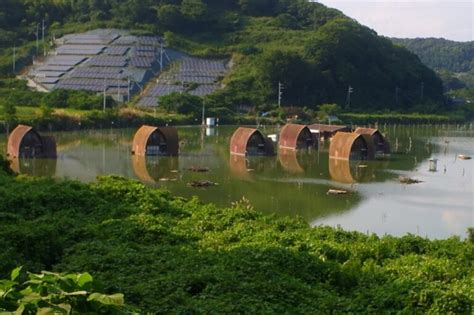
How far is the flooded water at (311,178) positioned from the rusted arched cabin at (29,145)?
0.72m

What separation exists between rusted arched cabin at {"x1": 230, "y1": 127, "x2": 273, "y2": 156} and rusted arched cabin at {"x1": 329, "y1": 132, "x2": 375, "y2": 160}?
12.2 ft

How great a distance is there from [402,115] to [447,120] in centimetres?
555

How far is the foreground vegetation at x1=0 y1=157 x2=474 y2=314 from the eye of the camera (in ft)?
29.9

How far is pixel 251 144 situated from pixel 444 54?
14055 cm

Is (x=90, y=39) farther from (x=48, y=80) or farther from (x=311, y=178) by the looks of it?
(x=311, y=178)

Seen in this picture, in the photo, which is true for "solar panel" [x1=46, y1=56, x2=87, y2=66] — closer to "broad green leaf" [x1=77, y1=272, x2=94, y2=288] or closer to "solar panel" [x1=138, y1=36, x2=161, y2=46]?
"solar panel" [x1=138, y1=36, x2=161, y2=46]

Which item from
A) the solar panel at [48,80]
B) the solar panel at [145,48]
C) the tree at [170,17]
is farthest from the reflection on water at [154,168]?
the tree at [170,17]

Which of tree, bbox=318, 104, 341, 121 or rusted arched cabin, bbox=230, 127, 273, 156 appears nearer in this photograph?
rusted arched cabin, bbox=230, 127, 273, 156

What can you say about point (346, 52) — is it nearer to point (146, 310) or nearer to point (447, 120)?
point (447, 120)

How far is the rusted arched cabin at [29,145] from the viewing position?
107ft

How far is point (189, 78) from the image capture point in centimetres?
6712

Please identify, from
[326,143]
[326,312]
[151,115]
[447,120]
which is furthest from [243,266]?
[447,120]

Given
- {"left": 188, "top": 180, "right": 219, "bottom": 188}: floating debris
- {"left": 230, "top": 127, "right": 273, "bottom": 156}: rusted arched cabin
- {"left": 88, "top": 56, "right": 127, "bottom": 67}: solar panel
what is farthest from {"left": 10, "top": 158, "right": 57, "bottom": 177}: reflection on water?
{"left": 88, "top": 56, "right": 127, "bottom": 67}: solar panel

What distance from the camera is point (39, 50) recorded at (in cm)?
7275
